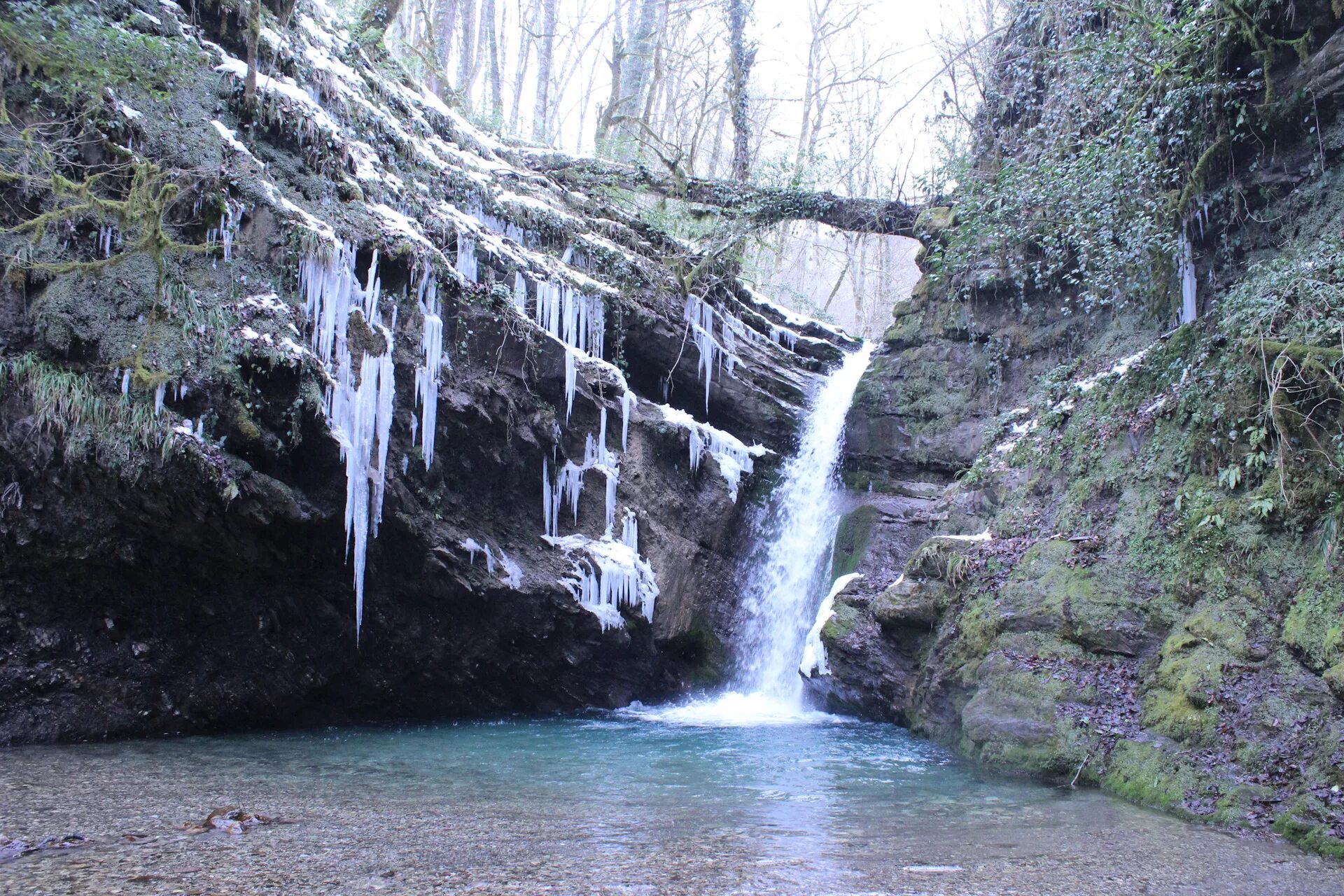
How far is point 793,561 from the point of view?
43.2ft

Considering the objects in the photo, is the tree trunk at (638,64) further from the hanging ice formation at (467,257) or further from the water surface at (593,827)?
the water surface at (593,827)

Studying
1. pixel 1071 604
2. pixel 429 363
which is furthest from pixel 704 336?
pixel 1071 604

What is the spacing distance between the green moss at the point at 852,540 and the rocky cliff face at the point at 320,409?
58.4 inches

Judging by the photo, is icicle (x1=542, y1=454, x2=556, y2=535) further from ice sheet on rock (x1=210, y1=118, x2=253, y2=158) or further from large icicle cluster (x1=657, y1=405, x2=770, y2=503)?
ice sheet on rock (x1=210, y1=118, x2=253, y2=158)

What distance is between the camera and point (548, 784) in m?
6.17

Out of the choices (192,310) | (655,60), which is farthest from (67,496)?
(655,60)

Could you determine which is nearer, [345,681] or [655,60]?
[345,681]

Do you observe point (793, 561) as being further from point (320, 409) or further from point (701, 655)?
point (320, 409)

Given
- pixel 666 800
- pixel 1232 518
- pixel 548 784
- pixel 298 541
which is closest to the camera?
pixel 666 800

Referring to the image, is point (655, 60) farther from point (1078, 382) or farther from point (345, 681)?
point (345, 681)

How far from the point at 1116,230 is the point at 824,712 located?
23.4ft

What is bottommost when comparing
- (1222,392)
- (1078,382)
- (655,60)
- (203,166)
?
(1222,392)

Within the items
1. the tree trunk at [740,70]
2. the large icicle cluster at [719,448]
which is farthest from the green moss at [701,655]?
the tree trunk at [740,70]

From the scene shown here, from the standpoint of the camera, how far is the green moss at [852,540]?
41.1 feet
